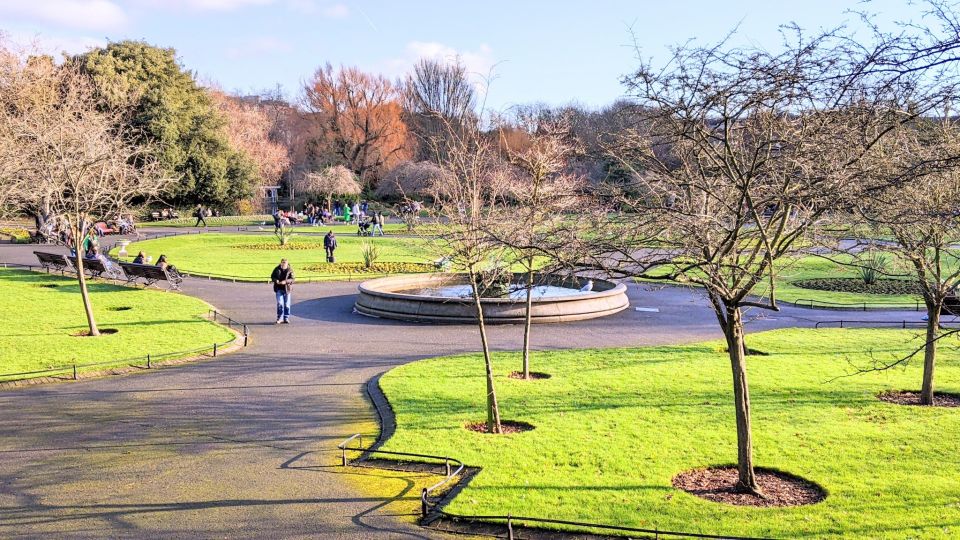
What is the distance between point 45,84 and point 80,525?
3616 cm

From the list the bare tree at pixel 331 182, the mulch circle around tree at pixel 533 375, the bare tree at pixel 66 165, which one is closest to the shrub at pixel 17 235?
the bare tree at pixel 66 165

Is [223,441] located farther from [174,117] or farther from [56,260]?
[174,117]

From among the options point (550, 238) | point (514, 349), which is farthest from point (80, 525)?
point (514, 349)

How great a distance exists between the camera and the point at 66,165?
17078 millimetres

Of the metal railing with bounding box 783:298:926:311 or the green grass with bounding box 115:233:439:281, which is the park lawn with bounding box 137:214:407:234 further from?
the metal railing with bounding box 783:298:926:311

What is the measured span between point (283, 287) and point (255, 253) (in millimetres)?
19296

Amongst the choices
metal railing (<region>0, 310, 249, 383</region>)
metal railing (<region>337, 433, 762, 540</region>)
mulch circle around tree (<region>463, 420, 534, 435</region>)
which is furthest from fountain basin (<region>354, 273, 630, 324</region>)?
metal railing (<region>337, 433, 762, 540</region>)

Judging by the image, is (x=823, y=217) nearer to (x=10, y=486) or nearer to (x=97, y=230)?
(x=10, y=486)

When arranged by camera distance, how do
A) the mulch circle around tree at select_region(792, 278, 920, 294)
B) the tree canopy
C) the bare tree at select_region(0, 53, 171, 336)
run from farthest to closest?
the tree canopy, the mulch circle around tree at select_region(792, 278, 920, 294), the bare tree at select_region(0, 53, 171, 336)


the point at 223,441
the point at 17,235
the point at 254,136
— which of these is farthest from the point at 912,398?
the point at 254,136

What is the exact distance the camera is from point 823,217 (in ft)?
26.8

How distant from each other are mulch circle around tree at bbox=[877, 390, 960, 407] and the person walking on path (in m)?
12.4

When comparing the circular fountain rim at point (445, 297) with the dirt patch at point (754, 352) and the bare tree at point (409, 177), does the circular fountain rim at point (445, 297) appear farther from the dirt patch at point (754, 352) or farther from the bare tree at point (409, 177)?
the bare tree at point (409, 177)

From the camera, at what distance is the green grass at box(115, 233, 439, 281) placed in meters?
29.8
